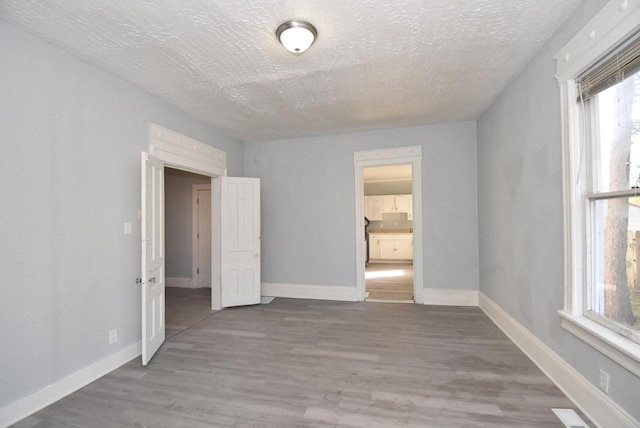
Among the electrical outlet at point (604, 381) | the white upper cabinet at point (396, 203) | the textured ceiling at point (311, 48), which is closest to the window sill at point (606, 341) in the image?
the electrical outlet at point (604, 381)

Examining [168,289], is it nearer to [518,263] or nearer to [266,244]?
[266,244]

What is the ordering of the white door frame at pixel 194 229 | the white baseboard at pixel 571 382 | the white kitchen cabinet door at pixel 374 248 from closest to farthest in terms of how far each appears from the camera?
the white baseboard at pixel 571 382 < the white door frame at pixel 194 229 < the white kitchen cabinet door at pixel 374 248

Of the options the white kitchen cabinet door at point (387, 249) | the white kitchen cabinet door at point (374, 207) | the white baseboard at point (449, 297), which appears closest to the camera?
the white baseboard at point (449, 297)

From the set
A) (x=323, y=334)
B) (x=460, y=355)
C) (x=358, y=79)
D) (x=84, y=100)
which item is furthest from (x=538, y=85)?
(x=84, y=100)

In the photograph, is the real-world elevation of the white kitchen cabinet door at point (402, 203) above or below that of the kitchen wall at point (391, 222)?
above

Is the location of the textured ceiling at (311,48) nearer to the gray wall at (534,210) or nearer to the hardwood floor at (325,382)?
the gray wall at (534,210)

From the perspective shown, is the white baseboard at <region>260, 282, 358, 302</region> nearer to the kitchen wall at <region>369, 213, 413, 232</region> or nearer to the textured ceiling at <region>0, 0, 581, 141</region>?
the textured ceiling at <region>0, 0, 581, 141</region>

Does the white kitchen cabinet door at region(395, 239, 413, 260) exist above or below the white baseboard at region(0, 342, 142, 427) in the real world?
above

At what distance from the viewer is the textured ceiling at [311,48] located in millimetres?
1891

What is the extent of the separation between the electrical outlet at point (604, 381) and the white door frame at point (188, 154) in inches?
168

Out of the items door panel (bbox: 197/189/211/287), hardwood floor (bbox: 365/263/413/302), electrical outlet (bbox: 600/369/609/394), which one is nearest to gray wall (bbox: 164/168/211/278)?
door panel (bbox: 197/189/211/287)

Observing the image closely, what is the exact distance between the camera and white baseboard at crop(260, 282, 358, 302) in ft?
→ 15.5

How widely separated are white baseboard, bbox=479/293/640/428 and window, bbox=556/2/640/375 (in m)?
0.31

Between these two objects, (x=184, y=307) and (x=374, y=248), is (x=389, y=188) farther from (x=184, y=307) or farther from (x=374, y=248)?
(x=184, y=307)
